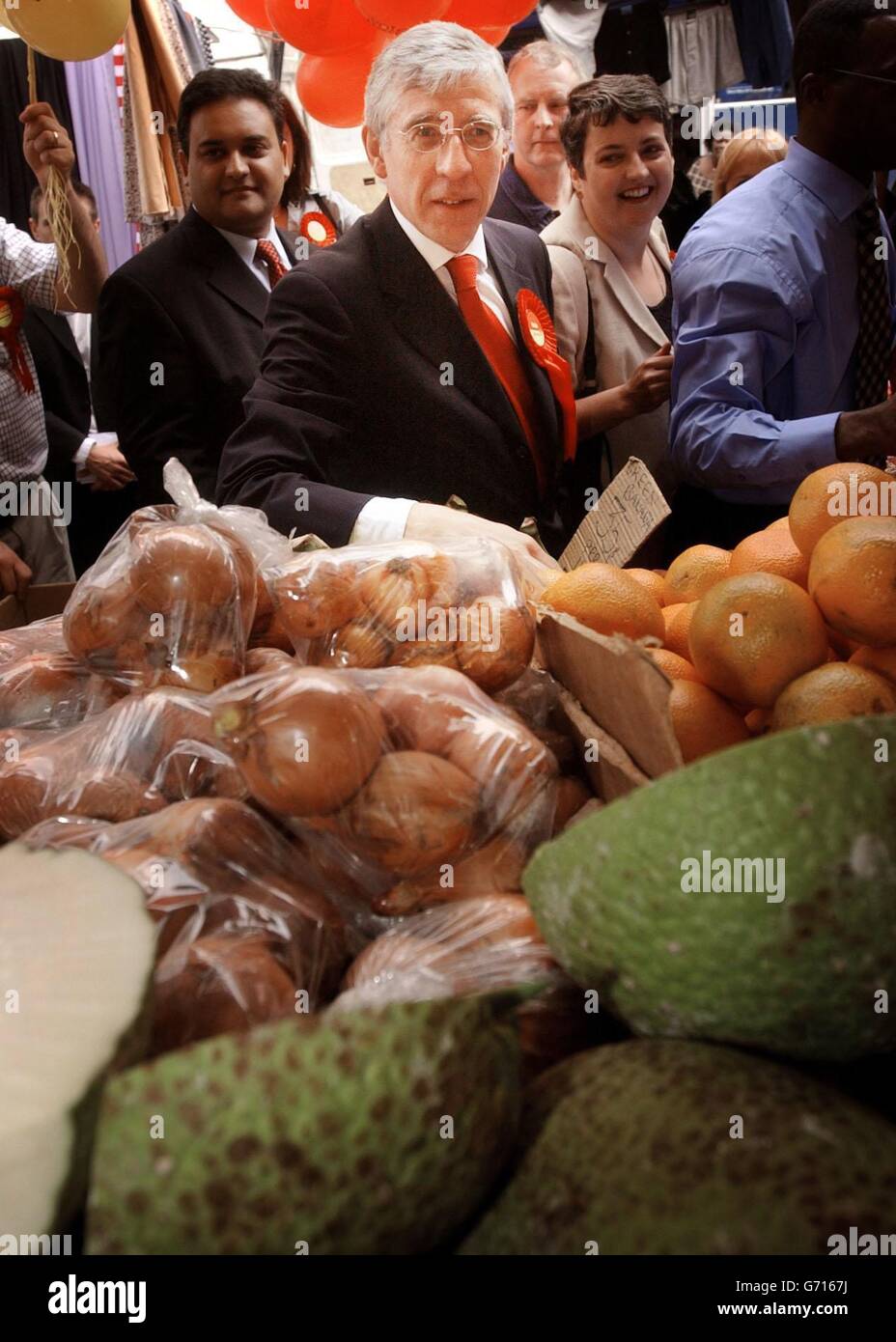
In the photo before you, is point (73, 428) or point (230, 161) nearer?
point (230, 161)

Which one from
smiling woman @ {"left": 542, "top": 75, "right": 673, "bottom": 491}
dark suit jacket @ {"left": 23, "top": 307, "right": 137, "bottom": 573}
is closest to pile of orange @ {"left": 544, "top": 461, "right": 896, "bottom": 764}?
smiling woman @ {"left": 542, "top": 75, "right": 673, "bottom": 491}

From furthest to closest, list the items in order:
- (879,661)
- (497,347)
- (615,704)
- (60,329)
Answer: (60,329) < (497,347) < (879,661) < (615,704)

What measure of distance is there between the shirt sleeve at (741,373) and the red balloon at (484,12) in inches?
79.9

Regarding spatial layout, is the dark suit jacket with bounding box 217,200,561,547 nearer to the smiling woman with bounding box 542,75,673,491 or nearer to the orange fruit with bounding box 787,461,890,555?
the smiling woman with bounding box 542,75,673,491

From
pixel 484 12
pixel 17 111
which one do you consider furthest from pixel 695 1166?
pixel 17 111

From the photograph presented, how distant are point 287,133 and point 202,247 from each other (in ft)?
2.87

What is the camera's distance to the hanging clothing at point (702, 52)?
5555 mm

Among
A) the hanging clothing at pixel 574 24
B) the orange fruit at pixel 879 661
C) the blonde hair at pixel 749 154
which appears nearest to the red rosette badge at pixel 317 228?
the blonde hair at pixel 749 154

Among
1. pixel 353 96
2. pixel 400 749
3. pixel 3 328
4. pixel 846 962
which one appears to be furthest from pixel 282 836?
pixel 353 96

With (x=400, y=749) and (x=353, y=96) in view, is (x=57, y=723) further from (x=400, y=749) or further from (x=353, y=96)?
(x=353, y=96)

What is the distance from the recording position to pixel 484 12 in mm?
3533

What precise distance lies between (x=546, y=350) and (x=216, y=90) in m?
1.31

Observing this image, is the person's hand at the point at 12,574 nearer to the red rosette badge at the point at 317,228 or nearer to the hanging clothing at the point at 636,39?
the red rosette badge at the point at 317,228

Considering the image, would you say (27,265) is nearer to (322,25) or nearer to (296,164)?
(296,164)
